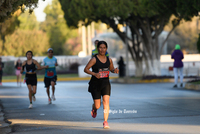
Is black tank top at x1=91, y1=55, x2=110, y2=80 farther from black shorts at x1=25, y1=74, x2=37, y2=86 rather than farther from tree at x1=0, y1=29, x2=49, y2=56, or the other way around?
tree at x1=0, y1=29, x2=49, y2=56

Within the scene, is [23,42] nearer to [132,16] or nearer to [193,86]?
[132,16]

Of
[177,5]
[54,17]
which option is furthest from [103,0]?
[54,17]

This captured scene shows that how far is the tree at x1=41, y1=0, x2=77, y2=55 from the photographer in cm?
8494

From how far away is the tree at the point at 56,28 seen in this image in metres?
84.9

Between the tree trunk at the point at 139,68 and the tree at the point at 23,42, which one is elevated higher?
the tree at the point at 23,42

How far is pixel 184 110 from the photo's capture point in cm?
1103

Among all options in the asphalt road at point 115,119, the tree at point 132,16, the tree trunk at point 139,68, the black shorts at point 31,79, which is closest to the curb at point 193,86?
the asphalt road at point 115,119

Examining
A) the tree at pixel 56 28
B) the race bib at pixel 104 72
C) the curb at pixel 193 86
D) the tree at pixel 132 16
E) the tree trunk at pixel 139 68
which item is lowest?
the curb at pixel 193 86

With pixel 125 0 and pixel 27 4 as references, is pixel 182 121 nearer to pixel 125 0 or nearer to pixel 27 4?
pixel 27 4

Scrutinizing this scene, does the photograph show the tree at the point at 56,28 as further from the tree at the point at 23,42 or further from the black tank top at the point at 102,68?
the black tank top at the point at 102,68

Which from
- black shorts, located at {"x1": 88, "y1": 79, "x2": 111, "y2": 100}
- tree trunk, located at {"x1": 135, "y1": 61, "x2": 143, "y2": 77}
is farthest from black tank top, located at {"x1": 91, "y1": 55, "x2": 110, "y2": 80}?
tree trunk, located at {"x1": 135, "y1": 61, "x2": 143, "y2": 77}

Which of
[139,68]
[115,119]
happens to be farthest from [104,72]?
[139,68]

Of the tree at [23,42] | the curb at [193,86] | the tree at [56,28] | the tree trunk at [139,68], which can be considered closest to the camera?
the curb at [193,86]

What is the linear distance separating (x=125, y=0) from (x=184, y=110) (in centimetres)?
1678
